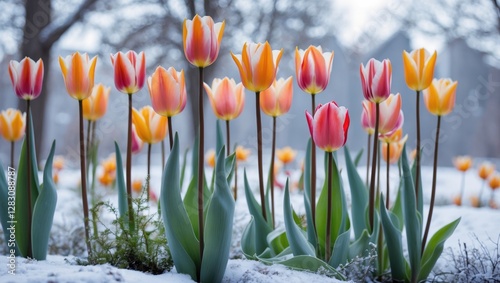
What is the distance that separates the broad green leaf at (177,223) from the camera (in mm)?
874

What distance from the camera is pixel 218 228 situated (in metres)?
0.87

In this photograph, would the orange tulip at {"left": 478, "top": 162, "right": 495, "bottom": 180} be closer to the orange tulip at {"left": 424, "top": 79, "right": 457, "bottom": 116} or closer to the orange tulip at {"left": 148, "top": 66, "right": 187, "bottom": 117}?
the orange tulip at {"left": 424, "top": 79, "right": 457, "bottom": 116}

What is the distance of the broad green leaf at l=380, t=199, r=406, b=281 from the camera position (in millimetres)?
1002

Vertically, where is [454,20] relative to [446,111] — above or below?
above

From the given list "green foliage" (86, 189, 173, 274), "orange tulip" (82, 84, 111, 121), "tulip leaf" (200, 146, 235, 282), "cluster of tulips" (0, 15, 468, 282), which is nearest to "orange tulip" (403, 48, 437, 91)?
"cluster of tulips" (0, 15, 468, 282)

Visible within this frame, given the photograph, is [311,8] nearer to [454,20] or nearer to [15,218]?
[454,20]

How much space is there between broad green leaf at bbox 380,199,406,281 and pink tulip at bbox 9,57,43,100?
789mm

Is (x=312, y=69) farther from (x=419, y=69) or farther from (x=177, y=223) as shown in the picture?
(x=177, y=223)

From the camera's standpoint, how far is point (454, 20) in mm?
4535

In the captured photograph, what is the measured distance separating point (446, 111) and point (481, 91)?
25.1 ft

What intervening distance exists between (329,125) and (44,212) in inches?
26.0

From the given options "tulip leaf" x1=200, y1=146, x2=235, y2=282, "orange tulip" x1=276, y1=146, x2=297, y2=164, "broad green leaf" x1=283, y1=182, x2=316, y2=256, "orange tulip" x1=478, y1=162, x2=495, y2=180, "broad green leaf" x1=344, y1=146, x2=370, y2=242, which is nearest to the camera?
"tulip leaf" x1=200, y1=146, x2=235, y2=282

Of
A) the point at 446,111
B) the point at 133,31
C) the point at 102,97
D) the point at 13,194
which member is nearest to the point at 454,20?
the point at 133,31

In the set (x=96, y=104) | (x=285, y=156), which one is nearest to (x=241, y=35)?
(x=285, y=156)
